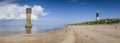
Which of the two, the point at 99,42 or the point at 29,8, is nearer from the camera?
the point at 99,42

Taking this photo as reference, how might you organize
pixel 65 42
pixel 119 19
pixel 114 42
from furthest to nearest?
pixel 119 19, pixel 65 42, pixel 114 42

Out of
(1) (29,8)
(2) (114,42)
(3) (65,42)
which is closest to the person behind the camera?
(2) (114,42)

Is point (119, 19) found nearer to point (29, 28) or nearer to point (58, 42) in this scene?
point (29, 28)

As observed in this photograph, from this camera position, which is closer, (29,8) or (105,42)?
(105,42)

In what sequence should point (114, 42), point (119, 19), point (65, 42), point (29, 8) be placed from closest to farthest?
point (114, 42) < point (65, 42) < point (29, 8) < point (119, 19)

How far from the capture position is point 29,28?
86.2ft

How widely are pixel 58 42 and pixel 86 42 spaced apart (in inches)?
59.1

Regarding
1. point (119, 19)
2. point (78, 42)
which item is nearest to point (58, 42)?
point (78, 42)

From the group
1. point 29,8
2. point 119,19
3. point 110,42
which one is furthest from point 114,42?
point 119,19

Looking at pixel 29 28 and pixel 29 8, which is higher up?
pixel 29 8

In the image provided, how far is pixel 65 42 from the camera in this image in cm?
1341

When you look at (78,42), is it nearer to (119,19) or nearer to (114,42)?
(114,42)

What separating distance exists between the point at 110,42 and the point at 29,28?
14.9 m

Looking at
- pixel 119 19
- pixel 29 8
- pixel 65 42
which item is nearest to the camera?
pixel 65 42
